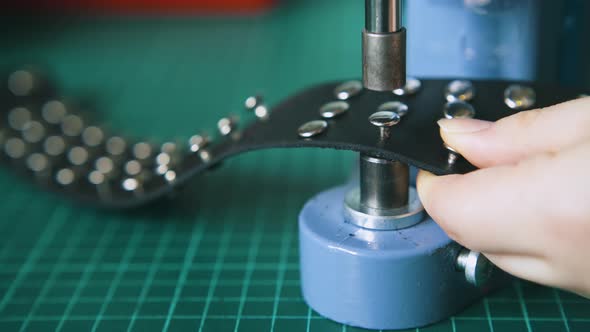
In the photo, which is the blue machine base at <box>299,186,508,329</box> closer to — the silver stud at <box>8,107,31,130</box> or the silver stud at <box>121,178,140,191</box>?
the silver stud at <box>121,178,140,191</box>

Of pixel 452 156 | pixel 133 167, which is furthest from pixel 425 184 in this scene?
pixel 133 167

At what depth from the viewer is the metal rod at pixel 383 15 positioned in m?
0.59

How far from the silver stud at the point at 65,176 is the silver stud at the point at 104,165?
0.03 metres

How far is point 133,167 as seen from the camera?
938 millimetres

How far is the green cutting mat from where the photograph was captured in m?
0.71

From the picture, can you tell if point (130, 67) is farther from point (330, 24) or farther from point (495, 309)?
point (495, 309)

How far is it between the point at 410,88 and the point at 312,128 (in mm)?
119

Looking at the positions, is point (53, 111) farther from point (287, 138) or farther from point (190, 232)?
point (287, 138)

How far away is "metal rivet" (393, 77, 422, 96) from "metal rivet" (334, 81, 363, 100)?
4 centimetres

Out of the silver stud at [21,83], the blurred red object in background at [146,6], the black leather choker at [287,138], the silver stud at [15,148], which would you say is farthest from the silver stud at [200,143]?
the blurred red object in background at [146,6]

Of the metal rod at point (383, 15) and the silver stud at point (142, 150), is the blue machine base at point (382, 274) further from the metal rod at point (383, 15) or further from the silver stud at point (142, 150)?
the silver stud at point (142, 150)

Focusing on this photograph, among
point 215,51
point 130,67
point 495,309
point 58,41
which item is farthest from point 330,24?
point 495,309

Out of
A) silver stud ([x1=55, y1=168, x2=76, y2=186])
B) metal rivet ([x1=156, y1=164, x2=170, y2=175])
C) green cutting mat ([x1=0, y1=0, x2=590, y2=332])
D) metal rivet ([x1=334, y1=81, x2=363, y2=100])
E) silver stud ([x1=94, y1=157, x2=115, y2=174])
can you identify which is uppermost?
metal rivet ([x1=334, y1=81, x2=363, y2=100])

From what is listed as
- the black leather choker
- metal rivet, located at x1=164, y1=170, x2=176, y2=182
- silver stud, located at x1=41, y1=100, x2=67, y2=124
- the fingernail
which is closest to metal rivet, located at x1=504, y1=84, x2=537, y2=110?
the black leather choker
